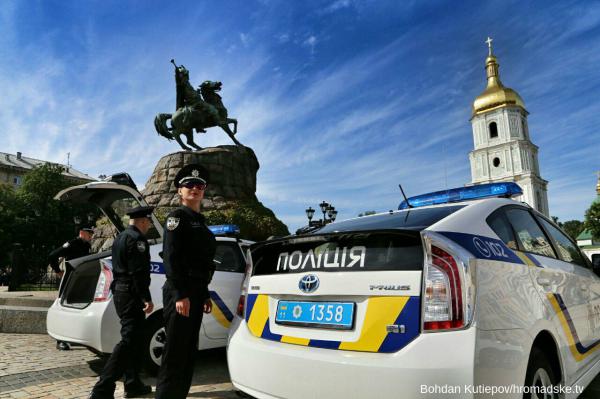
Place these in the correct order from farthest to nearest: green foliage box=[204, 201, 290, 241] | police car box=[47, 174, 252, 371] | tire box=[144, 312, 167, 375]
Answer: green foliage box=[204, 201, 290, 241], tire box=[144, 312, 167, 375], police car box=[47, 174, 252, 371]

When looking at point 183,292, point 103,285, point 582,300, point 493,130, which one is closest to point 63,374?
point 103,285

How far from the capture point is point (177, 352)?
2.74 meters

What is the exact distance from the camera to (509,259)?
2.20 meters

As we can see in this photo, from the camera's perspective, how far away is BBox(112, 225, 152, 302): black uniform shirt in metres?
3.58

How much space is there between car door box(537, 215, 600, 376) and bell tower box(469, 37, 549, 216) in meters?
75.7

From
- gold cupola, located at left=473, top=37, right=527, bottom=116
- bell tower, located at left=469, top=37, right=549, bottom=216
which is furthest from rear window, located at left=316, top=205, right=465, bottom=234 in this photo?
gold cupola, located at left=473, top=37, right=527, bottom=116

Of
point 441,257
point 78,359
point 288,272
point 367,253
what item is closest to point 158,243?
point 78,359

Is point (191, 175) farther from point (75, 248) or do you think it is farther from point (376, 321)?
point (75, 248)

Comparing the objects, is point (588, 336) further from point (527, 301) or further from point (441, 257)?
point (441, 257)

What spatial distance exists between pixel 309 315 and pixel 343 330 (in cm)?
23

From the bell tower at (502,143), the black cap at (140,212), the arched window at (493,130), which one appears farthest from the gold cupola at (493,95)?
the black cap at (140,212)

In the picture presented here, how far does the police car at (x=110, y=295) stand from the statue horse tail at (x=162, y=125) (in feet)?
49.4

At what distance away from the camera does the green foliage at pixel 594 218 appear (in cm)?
4541

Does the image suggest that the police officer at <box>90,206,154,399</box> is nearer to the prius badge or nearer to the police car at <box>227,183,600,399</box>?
the police car at <box>227,183,600,399</box>
